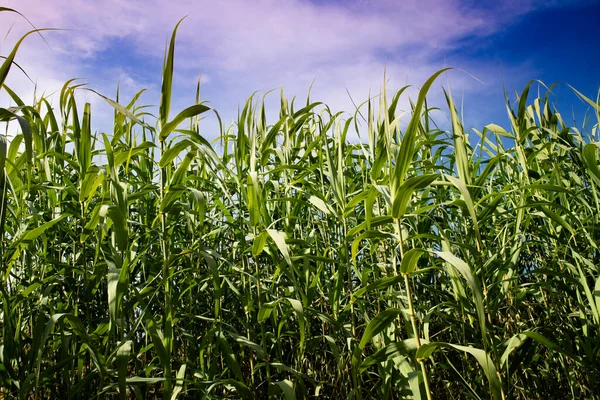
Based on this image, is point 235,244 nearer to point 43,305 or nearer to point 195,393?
point 195,393

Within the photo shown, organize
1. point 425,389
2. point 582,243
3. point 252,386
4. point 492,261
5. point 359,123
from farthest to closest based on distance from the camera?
1. point 359,123
2. point 582,243
3. point 252,386
4. point 492,261
5. point 425,389

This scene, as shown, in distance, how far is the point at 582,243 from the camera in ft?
5.90

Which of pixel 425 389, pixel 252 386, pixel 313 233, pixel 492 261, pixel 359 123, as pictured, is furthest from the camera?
pixel 359 123

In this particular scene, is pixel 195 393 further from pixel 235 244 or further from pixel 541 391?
pixel 541 391

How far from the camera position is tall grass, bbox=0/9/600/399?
1171 mm

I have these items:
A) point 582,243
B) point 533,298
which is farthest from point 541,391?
point 582,243

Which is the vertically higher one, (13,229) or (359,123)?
(359,123)

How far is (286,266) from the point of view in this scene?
4.64 feet

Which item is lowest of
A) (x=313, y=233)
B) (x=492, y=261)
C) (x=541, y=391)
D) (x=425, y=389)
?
(x=541, y=391)

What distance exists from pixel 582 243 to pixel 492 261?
2.39 feet

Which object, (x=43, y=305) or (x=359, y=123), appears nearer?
(x=43, y=305)

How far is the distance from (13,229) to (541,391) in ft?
6.82

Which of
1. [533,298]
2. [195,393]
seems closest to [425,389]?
[195,393]

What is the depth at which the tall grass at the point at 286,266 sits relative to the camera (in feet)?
3.84
